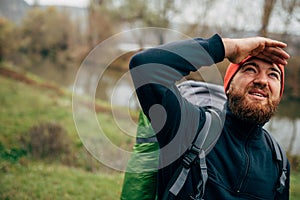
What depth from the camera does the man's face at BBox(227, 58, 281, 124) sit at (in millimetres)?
1941

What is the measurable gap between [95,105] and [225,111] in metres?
8.69

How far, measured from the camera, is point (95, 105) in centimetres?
1047

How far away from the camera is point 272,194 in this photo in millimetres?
1977

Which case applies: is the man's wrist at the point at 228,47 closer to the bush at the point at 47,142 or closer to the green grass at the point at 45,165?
the green grass at the point at 45,165

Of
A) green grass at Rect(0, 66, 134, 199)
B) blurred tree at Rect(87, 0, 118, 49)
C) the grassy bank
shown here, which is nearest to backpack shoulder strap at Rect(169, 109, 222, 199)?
green grass at Rect(0, 66, 134, 199)

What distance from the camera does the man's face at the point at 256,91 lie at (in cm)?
194

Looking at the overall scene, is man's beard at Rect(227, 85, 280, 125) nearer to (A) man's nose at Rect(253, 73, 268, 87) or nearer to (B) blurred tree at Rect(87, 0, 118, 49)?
(A) man's nose at Rect(253, 73, 268, 87)

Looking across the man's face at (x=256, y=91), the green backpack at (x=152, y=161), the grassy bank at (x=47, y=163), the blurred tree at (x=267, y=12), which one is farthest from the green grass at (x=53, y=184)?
the blurred tree at (x=267, y=12)

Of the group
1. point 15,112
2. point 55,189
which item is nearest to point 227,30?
point 15,112

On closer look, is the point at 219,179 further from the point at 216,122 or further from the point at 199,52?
the point at 199,52

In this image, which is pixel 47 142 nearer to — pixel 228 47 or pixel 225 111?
pixel 225 111

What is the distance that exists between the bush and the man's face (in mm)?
5153

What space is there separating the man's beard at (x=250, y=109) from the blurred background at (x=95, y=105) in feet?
1.01

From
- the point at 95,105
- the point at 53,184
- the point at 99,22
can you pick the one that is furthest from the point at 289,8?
the point at 99,22
